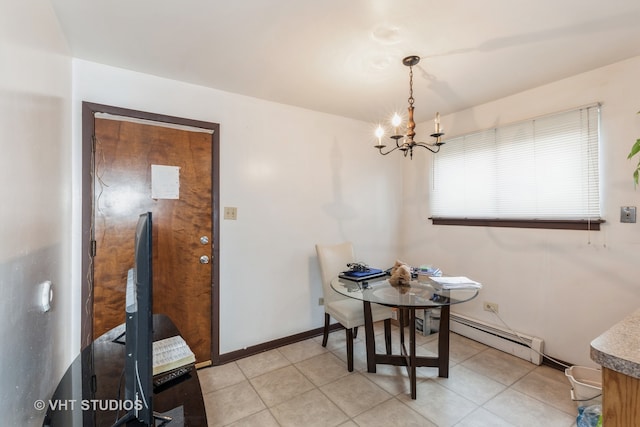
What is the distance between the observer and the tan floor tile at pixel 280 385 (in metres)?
2.05

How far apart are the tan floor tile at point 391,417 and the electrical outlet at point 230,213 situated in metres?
1.78

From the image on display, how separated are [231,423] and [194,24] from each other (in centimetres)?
243

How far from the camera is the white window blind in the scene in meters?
2.26

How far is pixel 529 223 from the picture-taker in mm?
2555

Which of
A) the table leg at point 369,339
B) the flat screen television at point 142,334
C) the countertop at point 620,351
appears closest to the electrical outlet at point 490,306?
the table leg at point 369,339

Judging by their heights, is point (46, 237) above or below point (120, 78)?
below

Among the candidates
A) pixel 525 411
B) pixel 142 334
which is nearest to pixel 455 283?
pixel 525 411

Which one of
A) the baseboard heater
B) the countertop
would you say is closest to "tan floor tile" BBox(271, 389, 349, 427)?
the countertop

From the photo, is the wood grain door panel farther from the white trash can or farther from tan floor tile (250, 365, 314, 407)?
the white trash can

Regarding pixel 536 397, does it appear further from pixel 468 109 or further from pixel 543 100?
pixel 468 109

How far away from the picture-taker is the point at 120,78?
2117 millimetres

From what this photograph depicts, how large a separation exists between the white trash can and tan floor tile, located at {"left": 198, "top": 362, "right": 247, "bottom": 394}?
234 centimetres

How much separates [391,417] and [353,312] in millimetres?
753

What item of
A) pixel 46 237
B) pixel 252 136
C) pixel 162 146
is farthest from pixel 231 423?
pixel 252 136
